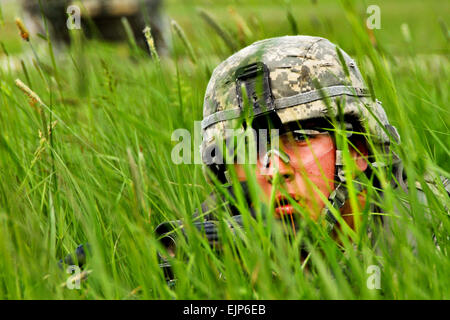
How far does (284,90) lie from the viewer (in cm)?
197

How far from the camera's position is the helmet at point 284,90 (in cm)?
193

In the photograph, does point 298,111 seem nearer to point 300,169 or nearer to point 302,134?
point 302,134

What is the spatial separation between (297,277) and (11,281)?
0.59 m

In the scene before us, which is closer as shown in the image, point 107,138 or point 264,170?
point 264,170

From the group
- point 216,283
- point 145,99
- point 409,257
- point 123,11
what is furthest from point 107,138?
point 123,11

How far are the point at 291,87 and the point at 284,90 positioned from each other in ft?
0.08

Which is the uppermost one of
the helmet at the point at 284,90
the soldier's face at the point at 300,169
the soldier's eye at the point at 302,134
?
the helmet at the point at 284,90

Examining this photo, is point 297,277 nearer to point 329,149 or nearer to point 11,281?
point 11,281

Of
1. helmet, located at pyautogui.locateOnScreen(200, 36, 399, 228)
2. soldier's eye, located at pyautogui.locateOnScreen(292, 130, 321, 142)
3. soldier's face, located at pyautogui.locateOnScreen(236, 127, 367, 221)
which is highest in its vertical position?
helmet, located at pyautogui.locateOnScreen(200, 36, 399, 228)

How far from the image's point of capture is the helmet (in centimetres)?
193

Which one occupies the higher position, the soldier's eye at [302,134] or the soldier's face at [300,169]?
the soldier's eye at [302,134]

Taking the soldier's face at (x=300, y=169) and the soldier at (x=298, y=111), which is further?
the soldier at (x=298, y=111)

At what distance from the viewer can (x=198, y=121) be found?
2318 mm

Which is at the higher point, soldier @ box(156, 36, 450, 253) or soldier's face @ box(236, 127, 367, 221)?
soldier @ box(156, 36, 450, 253)
